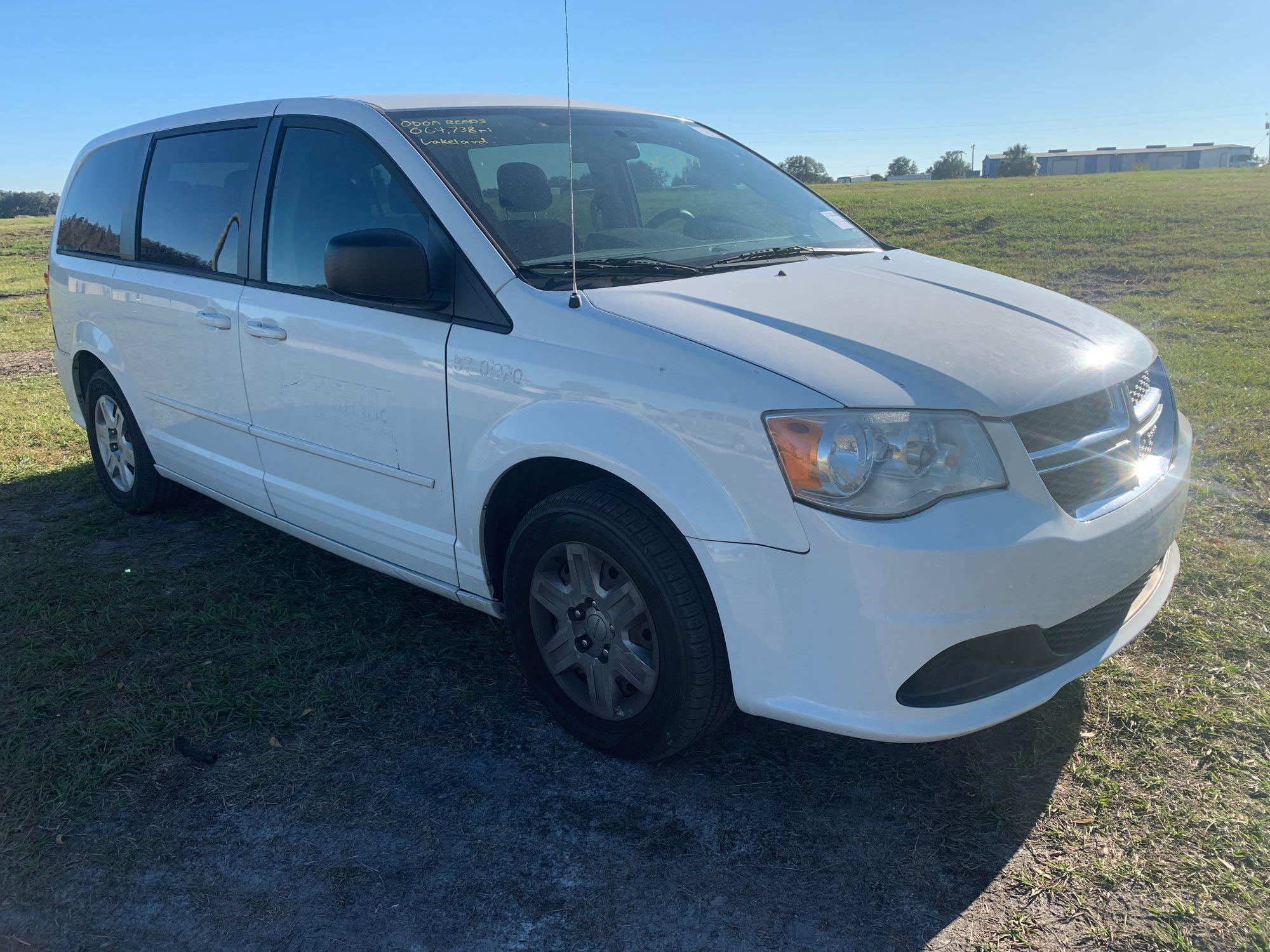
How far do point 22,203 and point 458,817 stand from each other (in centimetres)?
4905

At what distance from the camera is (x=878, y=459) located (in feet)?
7.44

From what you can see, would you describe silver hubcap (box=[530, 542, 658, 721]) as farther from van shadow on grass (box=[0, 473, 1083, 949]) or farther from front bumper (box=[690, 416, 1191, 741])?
front bumper (box=[690, 416, 1191, 741])

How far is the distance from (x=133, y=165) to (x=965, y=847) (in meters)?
4.62

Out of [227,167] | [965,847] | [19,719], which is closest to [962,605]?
[965,847]

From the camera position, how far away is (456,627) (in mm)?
3758

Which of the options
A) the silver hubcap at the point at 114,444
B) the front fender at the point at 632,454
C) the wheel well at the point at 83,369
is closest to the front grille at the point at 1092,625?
the front fender at the point at 632,454

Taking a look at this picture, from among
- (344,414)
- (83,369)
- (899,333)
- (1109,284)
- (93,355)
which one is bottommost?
(1109,284)

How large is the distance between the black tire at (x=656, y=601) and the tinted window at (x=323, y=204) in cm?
96

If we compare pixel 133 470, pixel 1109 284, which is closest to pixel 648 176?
pixel 133 470

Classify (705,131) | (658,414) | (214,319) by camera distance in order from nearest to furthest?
(658,414), (214,319), (705,131)

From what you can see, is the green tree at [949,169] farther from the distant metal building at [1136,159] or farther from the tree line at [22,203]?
the tree line at [22,203]

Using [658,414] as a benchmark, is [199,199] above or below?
above

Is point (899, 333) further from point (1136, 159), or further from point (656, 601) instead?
point (1136, 159)

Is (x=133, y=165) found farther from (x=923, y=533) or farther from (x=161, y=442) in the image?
(x=923, y=533)
